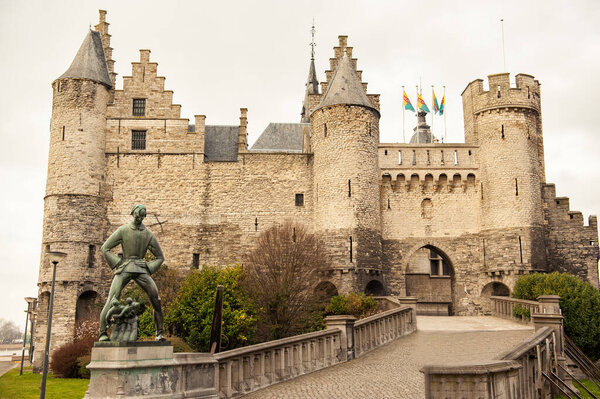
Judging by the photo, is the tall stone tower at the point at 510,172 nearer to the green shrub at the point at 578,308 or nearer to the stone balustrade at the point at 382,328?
→ the green shrub at the point at 578,308

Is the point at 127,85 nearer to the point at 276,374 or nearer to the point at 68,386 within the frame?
the point at 68,386

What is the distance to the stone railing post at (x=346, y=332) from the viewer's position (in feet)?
50.8

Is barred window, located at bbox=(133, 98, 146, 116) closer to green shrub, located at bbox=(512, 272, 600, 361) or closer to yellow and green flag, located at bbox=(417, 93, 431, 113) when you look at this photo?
yellow and green flag, located at bbox=(417, 93, 431, 113)

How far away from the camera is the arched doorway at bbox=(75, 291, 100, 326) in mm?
33062

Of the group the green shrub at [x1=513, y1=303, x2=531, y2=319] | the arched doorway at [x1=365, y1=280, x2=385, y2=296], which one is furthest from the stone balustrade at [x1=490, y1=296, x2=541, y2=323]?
the arched doorway at [x1=365, y1=280, x2=385, y2=296]

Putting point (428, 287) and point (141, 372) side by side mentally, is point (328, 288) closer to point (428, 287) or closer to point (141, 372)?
point (428, 287)

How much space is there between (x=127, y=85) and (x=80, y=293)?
12438 mm

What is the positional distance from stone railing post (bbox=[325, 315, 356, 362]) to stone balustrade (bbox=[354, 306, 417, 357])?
1.53 feet

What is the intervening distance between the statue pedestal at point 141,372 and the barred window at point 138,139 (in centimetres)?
2813

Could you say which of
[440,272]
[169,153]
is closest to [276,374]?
[169,153]

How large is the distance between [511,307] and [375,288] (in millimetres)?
10213

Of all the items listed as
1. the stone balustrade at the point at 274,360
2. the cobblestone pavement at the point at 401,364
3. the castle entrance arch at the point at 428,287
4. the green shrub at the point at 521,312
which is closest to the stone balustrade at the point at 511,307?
the green shrub at the point at 521,312

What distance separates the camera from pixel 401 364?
1456cm

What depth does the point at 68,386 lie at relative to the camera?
22.6 metres
